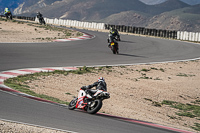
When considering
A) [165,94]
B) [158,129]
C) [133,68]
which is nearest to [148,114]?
[158,129]

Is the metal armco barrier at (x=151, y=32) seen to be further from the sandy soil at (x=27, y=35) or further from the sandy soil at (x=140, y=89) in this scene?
the sandy soil at (x=140, y=89)

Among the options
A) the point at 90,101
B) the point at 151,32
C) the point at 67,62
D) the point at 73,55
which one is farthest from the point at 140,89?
the point at 151,32

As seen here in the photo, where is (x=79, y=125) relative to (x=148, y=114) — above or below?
above

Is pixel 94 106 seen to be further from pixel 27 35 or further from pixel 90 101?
pixel 27 35

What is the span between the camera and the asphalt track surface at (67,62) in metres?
7.18

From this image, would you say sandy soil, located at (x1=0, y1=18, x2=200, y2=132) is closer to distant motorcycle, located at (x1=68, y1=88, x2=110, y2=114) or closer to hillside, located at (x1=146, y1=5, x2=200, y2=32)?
distant motorcycle, located at (x1=68, y1=88, x2=110, y2=114)

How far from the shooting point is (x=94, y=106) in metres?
8.58

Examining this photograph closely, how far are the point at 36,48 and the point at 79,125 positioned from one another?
15.5m

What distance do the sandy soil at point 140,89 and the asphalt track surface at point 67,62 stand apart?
0.95 metres

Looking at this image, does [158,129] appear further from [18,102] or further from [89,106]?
[18,102]

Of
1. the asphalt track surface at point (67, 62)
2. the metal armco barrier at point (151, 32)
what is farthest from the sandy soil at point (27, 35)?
the metal armco barrier at point (151, 32)

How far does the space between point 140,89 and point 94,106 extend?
18.7ft

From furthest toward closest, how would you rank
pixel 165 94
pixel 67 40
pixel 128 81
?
1. pixel 67 40
2. pixel 128 81
3. pixel 165 94

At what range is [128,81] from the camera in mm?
15320
